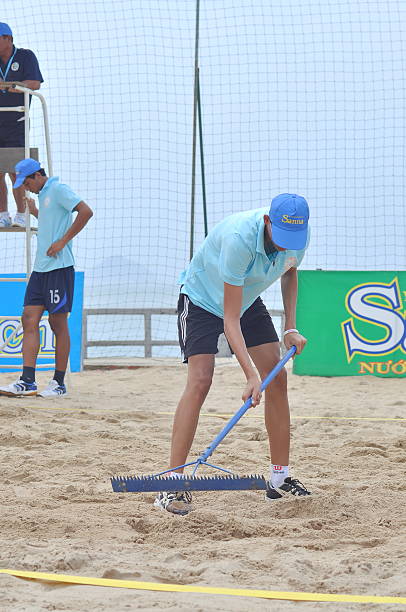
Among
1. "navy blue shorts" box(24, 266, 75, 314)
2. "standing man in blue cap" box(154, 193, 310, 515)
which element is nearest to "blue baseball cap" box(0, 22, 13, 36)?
"navy blue shorts" box(24, 266, 75, 314)

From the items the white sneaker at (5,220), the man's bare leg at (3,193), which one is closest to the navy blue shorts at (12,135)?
the man's bare leg at (3,193)

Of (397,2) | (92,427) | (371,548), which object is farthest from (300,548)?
(397,2)

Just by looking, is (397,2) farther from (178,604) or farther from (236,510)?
(178,604)

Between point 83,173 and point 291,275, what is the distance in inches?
225

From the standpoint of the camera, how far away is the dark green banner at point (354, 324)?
738cm

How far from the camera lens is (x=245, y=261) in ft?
9.42

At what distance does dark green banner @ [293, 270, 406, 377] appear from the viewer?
7.38 metres

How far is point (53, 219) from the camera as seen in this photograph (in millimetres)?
5785

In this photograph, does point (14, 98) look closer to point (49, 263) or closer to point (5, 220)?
point (5, 220)

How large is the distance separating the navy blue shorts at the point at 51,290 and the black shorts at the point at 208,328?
2650 millimetres

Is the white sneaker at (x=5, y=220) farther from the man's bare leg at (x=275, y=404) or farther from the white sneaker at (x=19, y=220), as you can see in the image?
the man's bare leg at (x=275, y=404)

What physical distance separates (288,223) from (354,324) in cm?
477

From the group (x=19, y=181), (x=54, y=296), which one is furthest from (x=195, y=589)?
(x=19, y=181)

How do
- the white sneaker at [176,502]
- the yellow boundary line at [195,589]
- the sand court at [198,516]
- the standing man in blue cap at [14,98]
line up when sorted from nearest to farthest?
the yellow boundary line at [195,589], the sand court at [198,516], the white sneaker at [176,502], the standing man in blue cap at [14,98]
